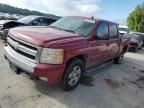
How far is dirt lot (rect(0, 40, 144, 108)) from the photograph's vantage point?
448cm

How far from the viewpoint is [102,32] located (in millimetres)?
6387

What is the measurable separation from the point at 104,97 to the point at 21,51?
231 cm

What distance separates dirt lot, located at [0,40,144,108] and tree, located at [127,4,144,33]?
3451 centimetres

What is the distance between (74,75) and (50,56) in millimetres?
1093

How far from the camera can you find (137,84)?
6832 mm

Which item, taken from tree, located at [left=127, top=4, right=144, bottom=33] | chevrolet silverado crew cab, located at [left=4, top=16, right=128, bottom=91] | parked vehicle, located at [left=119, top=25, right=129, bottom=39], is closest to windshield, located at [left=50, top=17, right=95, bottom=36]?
chevrolet silverado crew cab, located at [left=4, top=16, right=128, bottom=91]

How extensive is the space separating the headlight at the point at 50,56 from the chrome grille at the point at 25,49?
0.50ft

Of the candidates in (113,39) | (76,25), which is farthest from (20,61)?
(113,39)

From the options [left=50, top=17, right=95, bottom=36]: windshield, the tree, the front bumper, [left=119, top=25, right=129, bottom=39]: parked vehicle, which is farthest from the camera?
the tree

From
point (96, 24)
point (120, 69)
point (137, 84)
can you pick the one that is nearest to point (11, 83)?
point (96, 24)

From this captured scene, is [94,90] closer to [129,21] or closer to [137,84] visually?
[137,84]

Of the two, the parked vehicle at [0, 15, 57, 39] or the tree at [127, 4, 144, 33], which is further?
the tree at [127, 4, 144, 33]

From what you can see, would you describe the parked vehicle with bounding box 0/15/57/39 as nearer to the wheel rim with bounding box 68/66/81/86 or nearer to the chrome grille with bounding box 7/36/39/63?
the chrome grille with bounding box 7/36/39/63

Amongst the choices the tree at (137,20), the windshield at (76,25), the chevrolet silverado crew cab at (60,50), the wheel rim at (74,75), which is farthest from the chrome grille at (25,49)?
the tree at (137,20)
